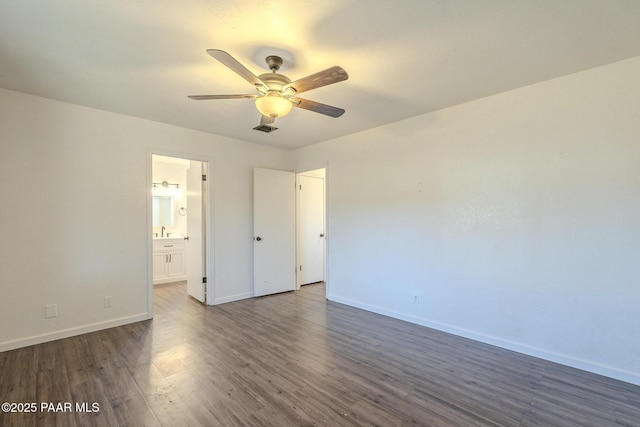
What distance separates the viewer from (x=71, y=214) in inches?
123

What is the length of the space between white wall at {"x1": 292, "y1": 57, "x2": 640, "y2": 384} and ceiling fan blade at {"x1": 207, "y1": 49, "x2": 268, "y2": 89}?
225 cm

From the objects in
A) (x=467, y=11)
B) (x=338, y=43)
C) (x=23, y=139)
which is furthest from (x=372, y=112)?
(x=23, y=139)

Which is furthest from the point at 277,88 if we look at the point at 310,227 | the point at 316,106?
the point at 310,227

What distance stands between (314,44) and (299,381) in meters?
2.57

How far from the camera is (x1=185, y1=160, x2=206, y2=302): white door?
4.43 m

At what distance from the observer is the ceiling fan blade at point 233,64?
1.61 metres

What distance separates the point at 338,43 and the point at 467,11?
2.72ft

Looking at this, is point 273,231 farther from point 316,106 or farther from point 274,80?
point 274,80

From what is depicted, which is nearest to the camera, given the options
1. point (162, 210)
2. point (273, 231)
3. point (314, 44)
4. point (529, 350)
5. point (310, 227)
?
point (314, 44)

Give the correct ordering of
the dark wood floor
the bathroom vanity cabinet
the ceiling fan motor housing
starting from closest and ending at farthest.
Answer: the dark wood floor, the ceiling fan motor housing, the bathroom vanity cabinet

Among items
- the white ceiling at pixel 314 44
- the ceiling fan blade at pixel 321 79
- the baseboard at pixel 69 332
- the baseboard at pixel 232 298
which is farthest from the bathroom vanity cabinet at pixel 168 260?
the ceiling fan blade at pixel 321 79

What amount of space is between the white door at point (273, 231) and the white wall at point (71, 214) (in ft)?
4.22

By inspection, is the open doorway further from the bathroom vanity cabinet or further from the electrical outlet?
the electrical outlet

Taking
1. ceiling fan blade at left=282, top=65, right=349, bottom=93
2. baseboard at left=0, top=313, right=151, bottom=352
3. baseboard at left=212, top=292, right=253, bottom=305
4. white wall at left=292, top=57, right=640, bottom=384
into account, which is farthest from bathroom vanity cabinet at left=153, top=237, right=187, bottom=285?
ceiling fan blade at left=282, top=65, right=349, bottom=93
